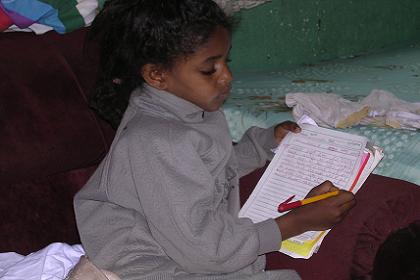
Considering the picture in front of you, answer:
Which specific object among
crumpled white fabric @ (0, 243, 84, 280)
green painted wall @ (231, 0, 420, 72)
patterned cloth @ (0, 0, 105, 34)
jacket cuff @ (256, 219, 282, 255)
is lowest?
green painted wall @ (231, 0, 420, 72)

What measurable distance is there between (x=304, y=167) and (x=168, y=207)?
0.33 m

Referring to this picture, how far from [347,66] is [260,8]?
1.23 feet

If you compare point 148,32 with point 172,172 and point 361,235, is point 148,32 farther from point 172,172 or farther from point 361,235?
point 361,235

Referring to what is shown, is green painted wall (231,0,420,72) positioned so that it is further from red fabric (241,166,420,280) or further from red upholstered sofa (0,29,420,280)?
red fabric (241,166,420,280)

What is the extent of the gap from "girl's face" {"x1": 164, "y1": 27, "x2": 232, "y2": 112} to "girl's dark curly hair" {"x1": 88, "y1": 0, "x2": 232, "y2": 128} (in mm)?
14

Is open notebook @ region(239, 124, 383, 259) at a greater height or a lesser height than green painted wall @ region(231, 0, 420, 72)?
greater

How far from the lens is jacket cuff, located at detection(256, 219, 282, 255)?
1062 millimetres

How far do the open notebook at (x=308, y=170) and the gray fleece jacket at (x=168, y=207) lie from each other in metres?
0.05

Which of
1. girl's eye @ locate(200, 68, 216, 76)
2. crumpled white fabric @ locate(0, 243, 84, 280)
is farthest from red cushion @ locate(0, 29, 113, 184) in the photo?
girl's eye @ locate(200, 68, 216, 76)

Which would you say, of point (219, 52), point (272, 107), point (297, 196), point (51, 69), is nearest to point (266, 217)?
point (297, 196)

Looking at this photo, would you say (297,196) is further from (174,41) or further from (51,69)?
(51,69)

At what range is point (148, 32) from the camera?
1.11 m

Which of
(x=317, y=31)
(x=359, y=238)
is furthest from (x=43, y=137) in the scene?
(x=317, y=31)

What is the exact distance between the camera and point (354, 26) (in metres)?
2.46
